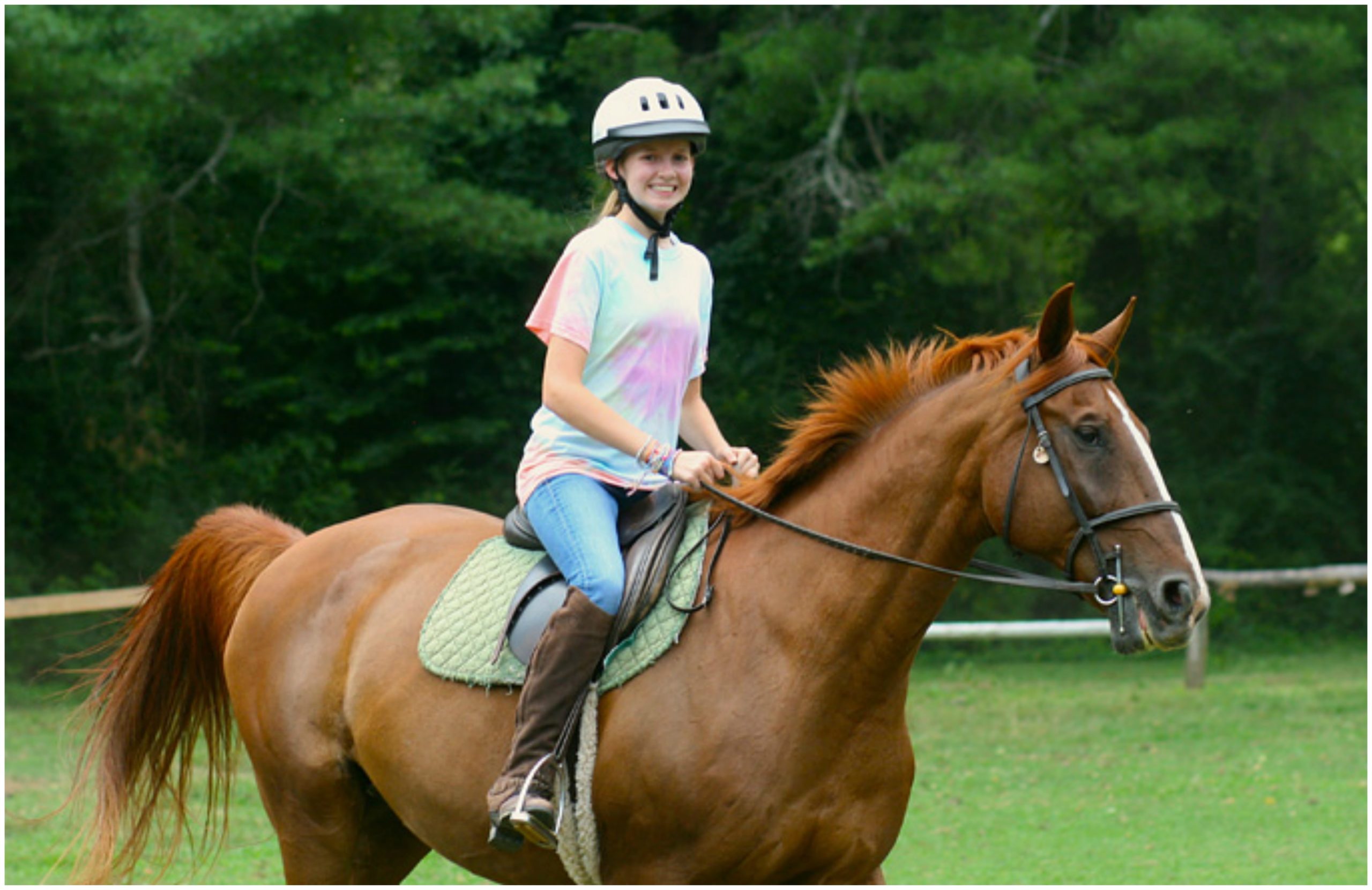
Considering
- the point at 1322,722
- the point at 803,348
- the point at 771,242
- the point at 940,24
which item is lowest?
the point at 1322,722

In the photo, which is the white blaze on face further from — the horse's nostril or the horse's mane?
the horse's mane

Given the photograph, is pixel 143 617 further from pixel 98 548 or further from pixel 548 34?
pixel 548 34

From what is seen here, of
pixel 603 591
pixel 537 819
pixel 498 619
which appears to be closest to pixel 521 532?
pixel 498 619

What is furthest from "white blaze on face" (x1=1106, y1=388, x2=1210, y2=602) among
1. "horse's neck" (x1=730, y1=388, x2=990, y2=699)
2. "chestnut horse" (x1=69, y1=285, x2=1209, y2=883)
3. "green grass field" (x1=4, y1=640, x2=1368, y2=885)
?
"green grass field" (x1=4, y1=640, x2=1368, y2=885)

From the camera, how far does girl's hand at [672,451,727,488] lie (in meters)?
3.83

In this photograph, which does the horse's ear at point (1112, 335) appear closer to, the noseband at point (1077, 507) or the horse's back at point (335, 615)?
the noseband at point (1077, 507)

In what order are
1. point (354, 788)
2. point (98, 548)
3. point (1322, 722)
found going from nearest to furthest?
point (354, 788), point (1322, 722), point (98, 548)

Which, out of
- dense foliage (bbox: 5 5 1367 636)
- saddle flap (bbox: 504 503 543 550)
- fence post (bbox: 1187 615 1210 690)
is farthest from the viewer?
dense foliage (bbox: 5 5 1367 636)

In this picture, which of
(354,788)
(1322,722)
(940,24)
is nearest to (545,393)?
(354,788)

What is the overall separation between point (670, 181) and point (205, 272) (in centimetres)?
1464

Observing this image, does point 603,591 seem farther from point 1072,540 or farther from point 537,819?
point 1072,540

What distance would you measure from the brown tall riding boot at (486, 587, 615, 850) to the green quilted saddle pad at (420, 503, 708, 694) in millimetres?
95

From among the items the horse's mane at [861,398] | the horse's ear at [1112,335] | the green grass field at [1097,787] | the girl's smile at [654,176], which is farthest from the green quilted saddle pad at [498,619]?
the green grass field at [1097,787]

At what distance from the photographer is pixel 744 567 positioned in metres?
3.96
